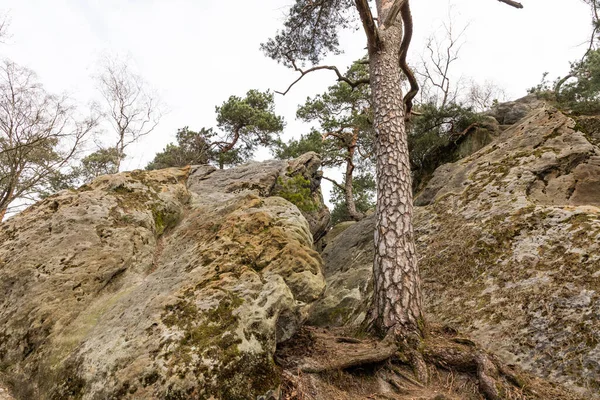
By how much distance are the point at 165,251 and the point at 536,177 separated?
A: 23.8 ft

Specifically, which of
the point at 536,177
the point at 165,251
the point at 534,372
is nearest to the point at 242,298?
the point at 165,251

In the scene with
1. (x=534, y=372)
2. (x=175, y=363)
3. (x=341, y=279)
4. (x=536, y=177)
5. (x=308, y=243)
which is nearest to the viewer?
(x=175, y=363)

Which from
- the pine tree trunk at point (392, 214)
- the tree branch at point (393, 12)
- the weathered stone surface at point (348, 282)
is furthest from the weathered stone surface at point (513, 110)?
the tree branch at point (393, 12)

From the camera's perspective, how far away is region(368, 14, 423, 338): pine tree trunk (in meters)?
3.95

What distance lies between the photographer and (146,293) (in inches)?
156

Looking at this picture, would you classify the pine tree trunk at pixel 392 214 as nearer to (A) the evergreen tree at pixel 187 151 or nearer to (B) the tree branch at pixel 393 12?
(B) the tree branch at pixel 393 12

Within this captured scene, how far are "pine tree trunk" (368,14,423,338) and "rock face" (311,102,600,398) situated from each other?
923 mm

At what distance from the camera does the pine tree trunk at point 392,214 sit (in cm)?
395

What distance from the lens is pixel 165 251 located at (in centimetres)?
530

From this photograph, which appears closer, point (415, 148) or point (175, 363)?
point (175, 363)

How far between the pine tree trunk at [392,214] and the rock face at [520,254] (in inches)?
36.3

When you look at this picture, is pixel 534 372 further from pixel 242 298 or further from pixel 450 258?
pixel 242 298

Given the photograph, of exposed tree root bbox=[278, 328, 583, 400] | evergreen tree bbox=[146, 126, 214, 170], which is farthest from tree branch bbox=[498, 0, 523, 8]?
evergreen tree bbox=[146, 126, 214, 170]

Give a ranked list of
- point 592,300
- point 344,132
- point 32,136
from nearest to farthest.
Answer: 1. point 592,300
2. point 32,136
3. point 344,132
